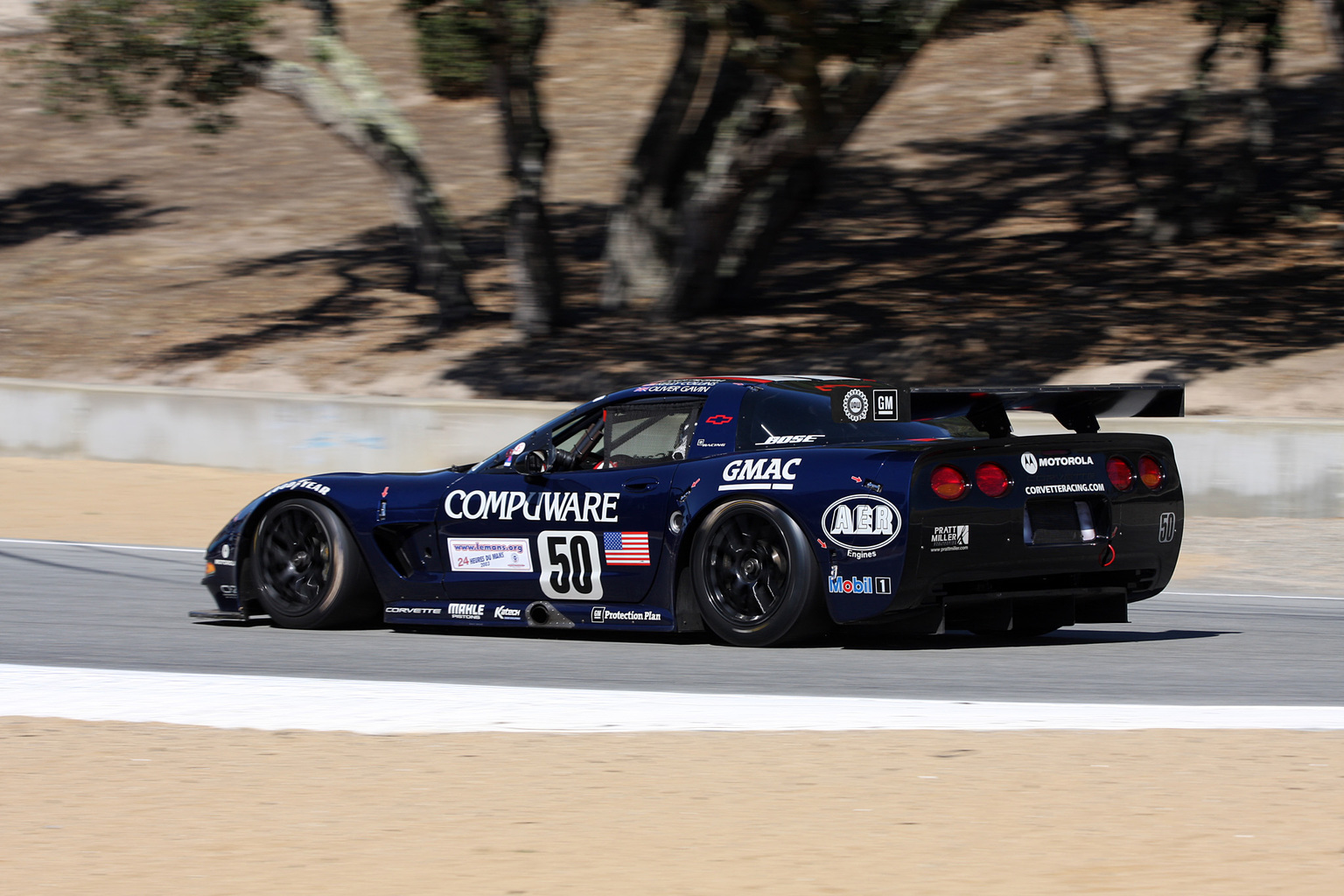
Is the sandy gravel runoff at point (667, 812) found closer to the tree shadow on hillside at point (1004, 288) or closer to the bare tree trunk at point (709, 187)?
the tree shadow on hillside at point (1004, 288)

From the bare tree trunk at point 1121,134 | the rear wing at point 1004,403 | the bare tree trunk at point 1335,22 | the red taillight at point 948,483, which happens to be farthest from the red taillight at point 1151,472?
the bare tree trunk at point 1121,134

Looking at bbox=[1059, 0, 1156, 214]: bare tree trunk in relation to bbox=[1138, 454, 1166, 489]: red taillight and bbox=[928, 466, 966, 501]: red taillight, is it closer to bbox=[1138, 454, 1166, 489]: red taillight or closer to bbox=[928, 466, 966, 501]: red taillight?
bbox=[1138, 454, 1166, 489]: red taillight

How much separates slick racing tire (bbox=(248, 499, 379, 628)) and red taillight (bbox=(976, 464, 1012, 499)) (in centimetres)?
321

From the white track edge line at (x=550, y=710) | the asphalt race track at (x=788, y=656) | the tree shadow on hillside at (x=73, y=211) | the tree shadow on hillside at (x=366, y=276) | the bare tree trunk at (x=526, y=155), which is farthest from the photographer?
the tree shadow on hillside at (x=73, y=211)

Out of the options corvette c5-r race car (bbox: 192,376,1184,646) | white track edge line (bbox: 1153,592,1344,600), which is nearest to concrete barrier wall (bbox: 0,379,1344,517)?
white track edge line (bbox: 1153,592,1344,600)

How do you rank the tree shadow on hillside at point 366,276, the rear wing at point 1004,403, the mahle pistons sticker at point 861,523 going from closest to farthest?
the mahle pistons sticker at point 861,523
the rear wing at point 1004,403
the tree shadow on hillside at point 366,276

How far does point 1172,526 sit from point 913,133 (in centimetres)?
2567

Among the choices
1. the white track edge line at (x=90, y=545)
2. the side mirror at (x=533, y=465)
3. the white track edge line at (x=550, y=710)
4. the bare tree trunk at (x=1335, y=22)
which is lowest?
the white track edge line at (x=90, y=545)

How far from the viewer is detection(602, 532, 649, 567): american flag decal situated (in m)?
8.04

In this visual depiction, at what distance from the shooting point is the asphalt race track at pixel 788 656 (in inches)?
277

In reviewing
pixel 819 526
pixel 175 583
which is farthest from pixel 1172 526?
pixel 175 583

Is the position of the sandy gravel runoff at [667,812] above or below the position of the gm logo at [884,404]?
below

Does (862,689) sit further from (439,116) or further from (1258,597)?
(439,116)

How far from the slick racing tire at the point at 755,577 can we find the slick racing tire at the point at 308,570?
196cm
